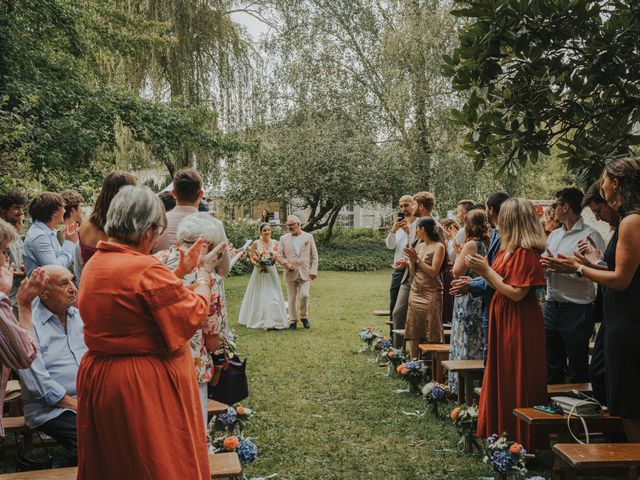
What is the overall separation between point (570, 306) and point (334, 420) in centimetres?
272

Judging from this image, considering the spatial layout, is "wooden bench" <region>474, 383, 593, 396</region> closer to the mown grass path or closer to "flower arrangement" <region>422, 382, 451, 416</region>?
the mown grass path

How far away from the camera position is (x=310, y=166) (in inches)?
941

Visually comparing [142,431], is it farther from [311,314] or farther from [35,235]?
[311,314]

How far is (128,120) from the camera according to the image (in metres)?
11.8

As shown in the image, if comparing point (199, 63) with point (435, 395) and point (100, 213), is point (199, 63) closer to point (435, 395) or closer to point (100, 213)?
point (435, 395)

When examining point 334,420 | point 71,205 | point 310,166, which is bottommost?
point 334,420

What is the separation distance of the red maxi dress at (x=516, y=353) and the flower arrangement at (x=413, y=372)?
1928mm

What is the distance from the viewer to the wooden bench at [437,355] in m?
6.63

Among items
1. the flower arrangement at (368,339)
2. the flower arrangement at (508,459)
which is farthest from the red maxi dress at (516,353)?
the flower arrangement at (368,339)

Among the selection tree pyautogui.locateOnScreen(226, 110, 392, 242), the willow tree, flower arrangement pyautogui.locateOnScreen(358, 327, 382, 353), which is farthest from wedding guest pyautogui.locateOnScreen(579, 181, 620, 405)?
tree pyautogui.locateOnScreen(226, 110, 392, 242)

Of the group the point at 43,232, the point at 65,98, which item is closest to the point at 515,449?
the point at 43,232

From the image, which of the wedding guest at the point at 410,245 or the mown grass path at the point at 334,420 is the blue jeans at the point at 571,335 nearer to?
the mown grass path at the point at 334,420

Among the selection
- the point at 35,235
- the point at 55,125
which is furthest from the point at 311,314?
the point at 35,235

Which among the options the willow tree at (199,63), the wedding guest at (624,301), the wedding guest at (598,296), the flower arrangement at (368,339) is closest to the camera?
the wedding guest at (624,301)
